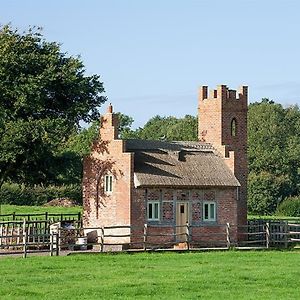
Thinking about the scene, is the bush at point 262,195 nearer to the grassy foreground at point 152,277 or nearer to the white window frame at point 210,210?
the white window frame at point 210,210

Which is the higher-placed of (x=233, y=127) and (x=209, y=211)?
(x=233, y=127)

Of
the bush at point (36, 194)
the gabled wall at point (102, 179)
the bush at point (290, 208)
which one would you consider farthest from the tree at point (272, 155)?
the gabled wall at point (102, 179)

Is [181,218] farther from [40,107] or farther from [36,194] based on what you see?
[36,194]

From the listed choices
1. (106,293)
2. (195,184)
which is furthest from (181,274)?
(195,184)

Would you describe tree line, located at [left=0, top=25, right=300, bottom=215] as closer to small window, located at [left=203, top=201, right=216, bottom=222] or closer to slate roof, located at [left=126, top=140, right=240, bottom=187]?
slate roof, located at [left=126, top=140, right=240, bottom=187]

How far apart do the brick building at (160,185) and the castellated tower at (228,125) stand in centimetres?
37

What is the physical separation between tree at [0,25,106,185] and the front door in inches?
262

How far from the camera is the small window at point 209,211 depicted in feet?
152

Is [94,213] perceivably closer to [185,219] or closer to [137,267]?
[185,219]

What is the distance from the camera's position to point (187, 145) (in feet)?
159

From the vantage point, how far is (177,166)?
151 ft

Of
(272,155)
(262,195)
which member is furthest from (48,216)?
(272,155)

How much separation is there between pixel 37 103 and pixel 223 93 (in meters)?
10.5

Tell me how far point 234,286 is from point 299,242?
64.0 feet
